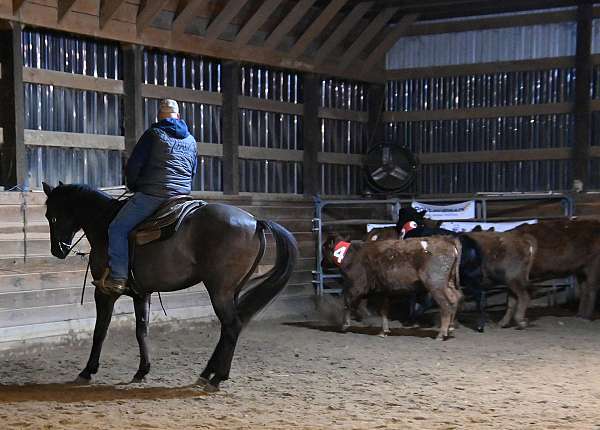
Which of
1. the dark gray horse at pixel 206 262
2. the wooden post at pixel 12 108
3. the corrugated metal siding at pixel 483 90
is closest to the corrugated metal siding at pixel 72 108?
the wooden post at pixel 12 108

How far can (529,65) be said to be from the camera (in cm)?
1412

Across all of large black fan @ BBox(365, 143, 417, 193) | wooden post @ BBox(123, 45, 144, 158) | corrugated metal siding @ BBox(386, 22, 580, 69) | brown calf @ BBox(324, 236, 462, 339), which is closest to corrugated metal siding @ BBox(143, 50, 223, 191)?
wooden post @ BBox(123, 45, 144, 158)

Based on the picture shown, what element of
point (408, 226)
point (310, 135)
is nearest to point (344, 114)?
point (310, 135)

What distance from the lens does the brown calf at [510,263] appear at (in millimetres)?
11320

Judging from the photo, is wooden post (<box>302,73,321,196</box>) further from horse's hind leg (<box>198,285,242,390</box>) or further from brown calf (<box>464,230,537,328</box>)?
horse's hind leg (<box>198,285,242,390</box>)

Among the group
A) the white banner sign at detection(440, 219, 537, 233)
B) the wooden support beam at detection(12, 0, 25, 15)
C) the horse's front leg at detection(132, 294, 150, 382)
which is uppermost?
the wooden support beam at detection(12, 0, 25, 15)

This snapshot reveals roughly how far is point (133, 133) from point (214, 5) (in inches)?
97.3

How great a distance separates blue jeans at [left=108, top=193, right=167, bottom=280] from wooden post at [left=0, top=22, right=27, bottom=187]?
322cm

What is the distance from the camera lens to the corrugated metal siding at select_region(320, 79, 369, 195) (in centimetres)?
1441

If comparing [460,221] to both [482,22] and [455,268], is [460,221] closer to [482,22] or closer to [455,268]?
[455,268]

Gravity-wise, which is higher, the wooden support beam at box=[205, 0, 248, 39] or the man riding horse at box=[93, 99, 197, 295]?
the wooden support beam at box=[205, 0, 248, 39]

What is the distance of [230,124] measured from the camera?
42.0 ft

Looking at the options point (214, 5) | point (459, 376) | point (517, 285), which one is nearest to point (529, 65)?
point (517, 285)

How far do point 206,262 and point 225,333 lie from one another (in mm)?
629
